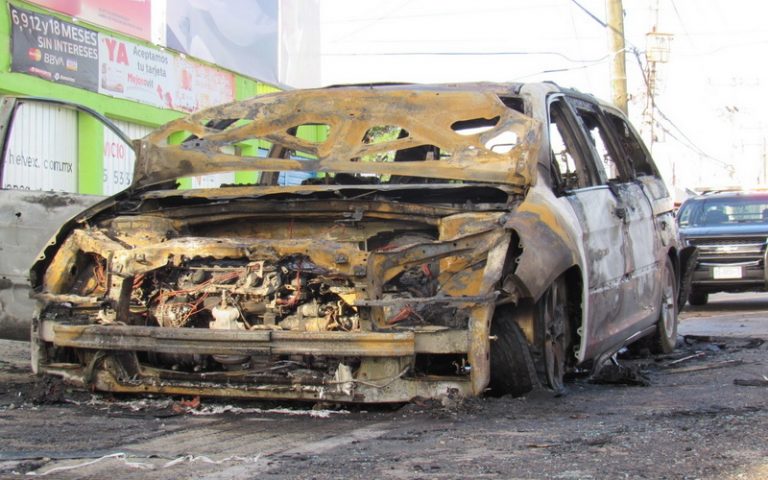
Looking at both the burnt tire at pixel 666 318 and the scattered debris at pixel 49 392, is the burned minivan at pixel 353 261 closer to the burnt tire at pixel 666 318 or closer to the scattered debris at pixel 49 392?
the scattered debris at pixel 49 392

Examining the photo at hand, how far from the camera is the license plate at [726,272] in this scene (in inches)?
548

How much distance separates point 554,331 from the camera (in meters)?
5.64

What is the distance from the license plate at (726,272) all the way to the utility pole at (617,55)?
5331mm

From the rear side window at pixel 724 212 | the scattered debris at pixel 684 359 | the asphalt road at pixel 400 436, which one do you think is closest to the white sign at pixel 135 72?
the rear side window at pixel 724 212

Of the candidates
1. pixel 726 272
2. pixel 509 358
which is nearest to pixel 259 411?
pixel 509 358

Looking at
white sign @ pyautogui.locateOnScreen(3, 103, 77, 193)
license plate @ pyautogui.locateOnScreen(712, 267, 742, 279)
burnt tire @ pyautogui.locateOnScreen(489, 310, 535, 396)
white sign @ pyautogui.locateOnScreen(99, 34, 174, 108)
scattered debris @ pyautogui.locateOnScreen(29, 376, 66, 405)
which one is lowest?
scattered debris @ pyautogui.locateOnScreen(29, 376, 66, 405)

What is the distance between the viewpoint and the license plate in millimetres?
13922

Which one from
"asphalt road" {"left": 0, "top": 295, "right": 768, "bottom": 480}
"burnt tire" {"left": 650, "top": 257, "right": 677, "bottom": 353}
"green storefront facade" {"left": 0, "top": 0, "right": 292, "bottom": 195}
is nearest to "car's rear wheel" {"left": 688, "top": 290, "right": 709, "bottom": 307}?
"burnt tire" {"left": 650, "top": 257, "right": 677, "bottom": 353}

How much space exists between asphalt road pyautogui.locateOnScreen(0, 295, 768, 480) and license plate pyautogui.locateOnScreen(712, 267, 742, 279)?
26.0ft

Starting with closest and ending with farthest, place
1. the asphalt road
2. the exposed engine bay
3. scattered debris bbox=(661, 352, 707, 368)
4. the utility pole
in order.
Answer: the asphalt road < the exposed engine bay < scattered debris bbox=(661, 352, 707, 368) < the utility pole

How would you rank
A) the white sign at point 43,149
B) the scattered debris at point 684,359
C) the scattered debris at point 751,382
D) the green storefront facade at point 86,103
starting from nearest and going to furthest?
the scattered debris at point 751,382
the scattered debris at point 684,359
the green storefront facade at point 86,103
the white sign at point 43,149

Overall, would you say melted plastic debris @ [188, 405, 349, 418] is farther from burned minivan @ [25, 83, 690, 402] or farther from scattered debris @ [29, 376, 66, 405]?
scattered debris @ [29, 376, 66, 405]

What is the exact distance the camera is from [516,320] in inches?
211

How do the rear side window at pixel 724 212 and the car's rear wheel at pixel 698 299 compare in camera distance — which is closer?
the car's rear wheel at pixel 698 299
